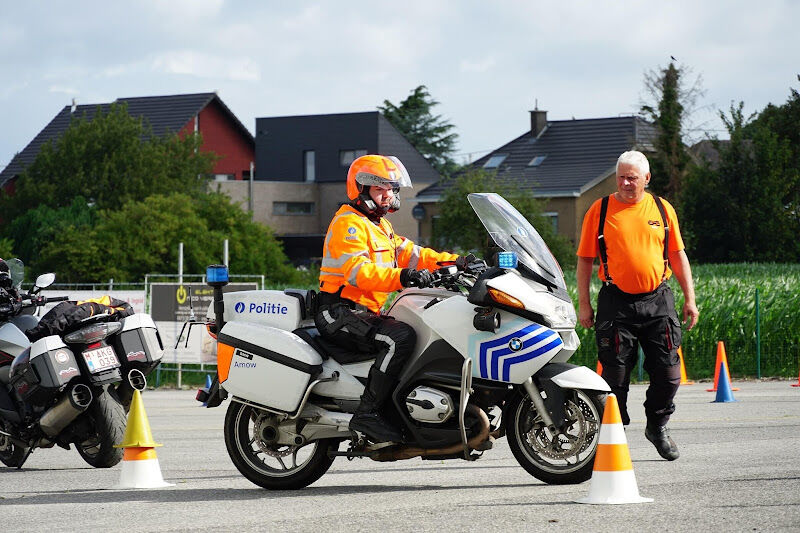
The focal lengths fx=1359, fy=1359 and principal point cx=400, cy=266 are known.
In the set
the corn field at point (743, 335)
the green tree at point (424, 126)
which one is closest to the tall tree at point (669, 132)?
the corn field at point (743, 335)

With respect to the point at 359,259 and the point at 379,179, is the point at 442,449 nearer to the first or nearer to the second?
the point at 359,259

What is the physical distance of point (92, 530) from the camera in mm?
7148

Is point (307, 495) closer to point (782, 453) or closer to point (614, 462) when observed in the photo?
point (614, 462)

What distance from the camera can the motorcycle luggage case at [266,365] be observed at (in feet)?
27.6

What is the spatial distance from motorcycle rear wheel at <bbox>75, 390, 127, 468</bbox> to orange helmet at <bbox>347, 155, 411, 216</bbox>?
295cm

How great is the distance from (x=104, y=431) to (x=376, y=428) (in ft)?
9.96

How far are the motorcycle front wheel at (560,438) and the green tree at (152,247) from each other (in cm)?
3311

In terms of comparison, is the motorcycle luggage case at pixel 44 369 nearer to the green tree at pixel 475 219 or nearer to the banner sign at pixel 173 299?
the banner sign at pixel 173 299

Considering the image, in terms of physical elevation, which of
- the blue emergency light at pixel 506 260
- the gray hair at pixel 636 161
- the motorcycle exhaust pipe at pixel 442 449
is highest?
the gray hair at pixel 636 161

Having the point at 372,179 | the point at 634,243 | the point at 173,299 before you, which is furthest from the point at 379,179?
the point at 173,299

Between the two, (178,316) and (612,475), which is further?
(178,316)

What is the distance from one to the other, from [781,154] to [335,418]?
44919mm

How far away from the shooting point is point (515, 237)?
8305mm

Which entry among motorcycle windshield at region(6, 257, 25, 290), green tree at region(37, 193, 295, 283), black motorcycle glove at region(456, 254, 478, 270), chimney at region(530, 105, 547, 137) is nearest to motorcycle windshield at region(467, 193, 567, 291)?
black motorcycle glove at region(456, 254, 478, 270)
